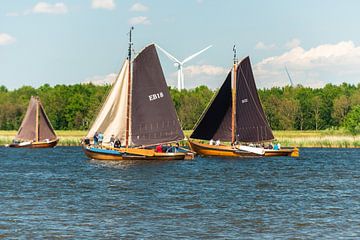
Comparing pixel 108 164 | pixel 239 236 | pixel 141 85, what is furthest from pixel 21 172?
pixel 239 236

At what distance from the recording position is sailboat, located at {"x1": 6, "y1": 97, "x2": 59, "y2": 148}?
106 meters

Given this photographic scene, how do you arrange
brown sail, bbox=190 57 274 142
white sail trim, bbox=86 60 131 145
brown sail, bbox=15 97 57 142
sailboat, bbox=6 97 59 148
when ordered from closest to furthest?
white sail trim, bbox=86 60 131 145
brown sail, bbox=190 57 274 142
sailboat, bbox=6 97 59 148
brown sail, bbox=15 97 57 142

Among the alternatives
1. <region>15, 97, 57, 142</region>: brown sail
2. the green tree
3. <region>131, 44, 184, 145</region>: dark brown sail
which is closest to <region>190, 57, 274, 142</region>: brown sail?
<region>131, 44, 184, 145</region>: dark brown sail

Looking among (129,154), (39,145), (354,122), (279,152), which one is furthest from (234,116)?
(354,122)

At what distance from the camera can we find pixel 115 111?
220 ft

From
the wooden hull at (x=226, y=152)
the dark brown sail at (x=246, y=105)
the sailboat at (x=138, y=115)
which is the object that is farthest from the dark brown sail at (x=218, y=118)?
the sailboat at (x=138, y=115)

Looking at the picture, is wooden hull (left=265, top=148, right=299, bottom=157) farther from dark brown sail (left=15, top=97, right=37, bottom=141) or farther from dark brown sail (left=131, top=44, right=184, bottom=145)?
dark brown sail (left=15, top=97, right=37, bottom=141)

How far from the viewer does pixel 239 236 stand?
2728cm

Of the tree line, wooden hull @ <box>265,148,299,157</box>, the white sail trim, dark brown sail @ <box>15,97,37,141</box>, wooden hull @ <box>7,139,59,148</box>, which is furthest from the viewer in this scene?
the tree line

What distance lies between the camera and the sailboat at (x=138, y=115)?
218 ft

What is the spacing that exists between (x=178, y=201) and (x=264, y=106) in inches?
4919

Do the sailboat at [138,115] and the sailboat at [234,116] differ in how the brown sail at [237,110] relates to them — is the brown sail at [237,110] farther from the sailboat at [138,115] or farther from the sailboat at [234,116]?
the sailboat at [138,115]

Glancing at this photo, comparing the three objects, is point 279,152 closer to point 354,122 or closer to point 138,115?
point 138,115

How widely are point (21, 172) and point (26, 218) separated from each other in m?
27.9
